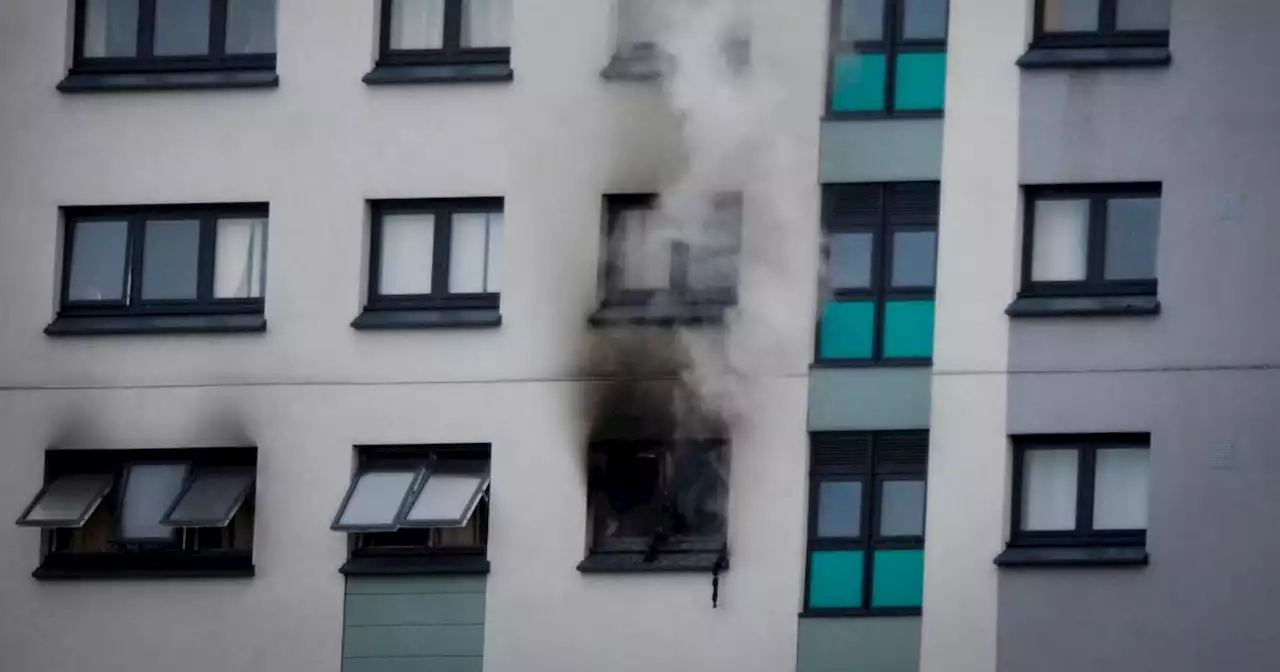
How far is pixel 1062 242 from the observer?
27016 mm

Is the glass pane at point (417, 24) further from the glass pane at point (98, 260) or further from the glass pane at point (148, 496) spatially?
the glass pane at point (148, 496)

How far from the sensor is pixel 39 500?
1118 inches

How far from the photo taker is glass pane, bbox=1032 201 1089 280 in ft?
88.5

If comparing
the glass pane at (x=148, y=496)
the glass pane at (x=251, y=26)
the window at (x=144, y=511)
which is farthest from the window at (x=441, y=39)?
the glass pane at (x=148, y=496)

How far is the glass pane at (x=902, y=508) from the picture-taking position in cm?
2688

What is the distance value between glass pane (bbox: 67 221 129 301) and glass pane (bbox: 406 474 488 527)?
4053 millimetres

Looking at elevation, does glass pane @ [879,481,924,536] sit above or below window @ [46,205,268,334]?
below

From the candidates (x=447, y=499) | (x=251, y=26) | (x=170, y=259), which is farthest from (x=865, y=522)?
(x=251, y=26)

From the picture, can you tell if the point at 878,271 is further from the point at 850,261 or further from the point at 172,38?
the point at 172,38

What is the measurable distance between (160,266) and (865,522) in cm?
778

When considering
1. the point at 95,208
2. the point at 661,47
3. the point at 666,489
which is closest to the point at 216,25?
the point at 95,208

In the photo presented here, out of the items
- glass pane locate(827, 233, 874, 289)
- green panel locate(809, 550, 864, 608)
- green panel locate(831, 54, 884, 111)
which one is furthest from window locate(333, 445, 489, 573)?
green panel locate(831, 54, 884, 111)

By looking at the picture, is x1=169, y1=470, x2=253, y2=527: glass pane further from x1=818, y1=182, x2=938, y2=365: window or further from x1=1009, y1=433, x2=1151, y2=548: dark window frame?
x1=1009, y1=433, x2=1151, y2=548: dark window frame

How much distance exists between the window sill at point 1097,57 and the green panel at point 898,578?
15.8ft
